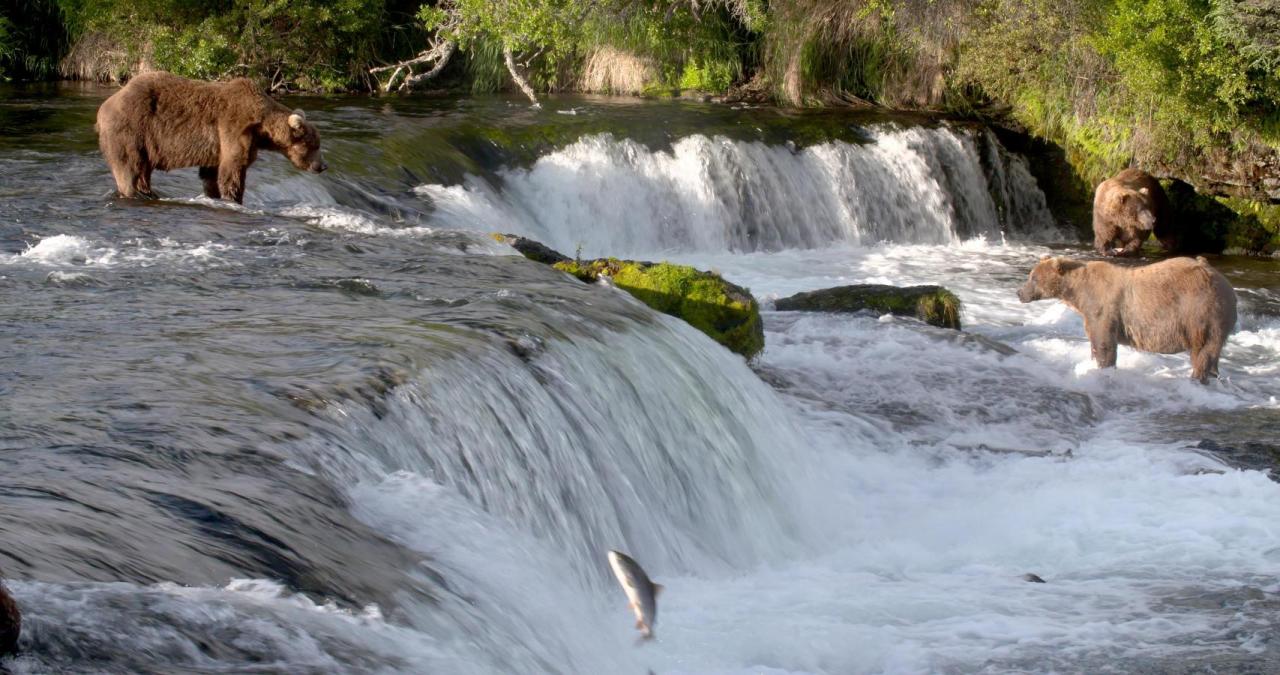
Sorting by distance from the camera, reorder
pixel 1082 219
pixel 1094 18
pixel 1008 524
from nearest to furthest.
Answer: pixel 1008 524 < pixel 1094 18 < pixel 1082 219

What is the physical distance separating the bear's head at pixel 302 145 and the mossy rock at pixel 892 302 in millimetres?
4502

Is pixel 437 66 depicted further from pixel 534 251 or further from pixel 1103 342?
pixel 1103 342

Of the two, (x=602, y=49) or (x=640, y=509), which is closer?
(x=640, y=509)

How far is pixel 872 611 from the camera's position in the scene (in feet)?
22.5

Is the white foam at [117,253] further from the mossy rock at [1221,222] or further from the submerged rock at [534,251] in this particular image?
the mossy rock at [1221,222]

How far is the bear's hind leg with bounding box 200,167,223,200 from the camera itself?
12562mm

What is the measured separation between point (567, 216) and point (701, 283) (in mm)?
6951

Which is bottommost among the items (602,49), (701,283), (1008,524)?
(1008,524)

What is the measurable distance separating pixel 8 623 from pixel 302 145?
32.2 feet

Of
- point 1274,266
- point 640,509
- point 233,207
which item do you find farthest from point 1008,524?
point 1274,266

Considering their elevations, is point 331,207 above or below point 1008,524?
above

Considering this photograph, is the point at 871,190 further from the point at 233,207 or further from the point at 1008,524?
the point at 1008,524

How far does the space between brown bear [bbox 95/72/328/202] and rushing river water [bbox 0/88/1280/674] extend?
1.17ft

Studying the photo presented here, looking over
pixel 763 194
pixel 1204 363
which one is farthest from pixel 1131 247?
pixel 1204 363
